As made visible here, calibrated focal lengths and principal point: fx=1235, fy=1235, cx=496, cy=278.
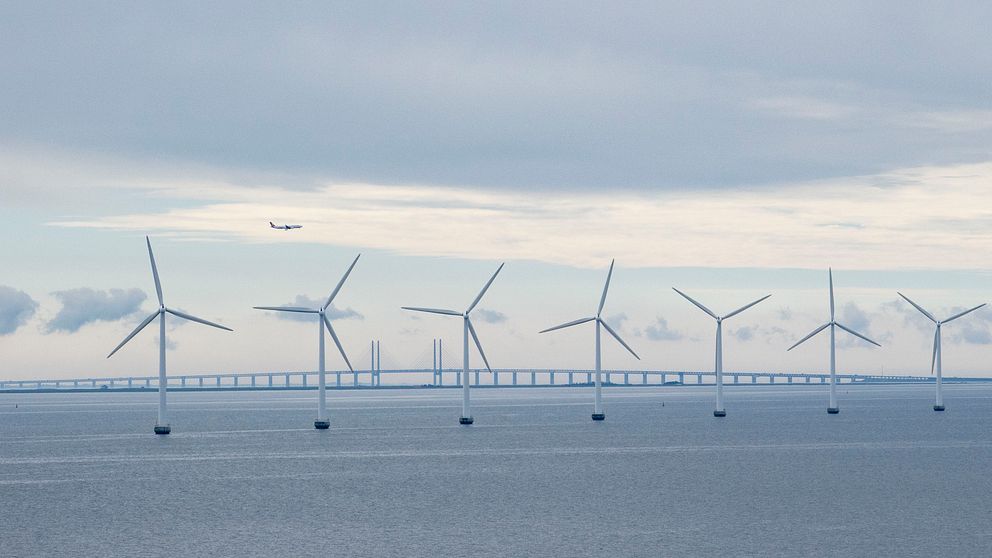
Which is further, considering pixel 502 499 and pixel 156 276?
pixel 156 276

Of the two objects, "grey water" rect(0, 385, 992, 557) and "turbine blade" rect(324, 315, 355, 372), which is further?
"turbine blade" rect(324, 315, 355, 372)

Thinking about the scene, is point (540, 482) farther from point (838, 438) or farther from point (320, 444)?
point (838, 438)

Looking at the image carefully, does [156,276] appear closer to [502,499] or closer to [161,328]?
[161,328]

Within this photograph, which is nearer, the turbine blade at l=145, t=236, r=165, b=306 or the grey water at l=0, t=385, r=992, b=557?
the grey water at l=0, t=385, r=992, b=557

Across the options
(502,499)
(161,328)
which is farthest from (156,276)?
(502,499)

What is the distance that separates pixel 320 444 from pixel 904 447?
7312cm

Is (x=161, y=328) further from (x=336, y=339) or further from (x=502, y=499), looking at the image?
(x=502, y=499)

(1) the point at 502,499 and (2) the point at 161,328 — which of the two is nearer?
(1) the point at 502,499

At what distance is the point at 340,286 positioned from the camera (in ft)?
564

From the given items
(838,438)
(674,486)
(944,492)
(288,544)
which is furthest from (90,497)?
(838,438)

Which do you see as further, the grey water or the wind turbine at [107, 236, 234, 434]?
the wind turbine at [107, 236, 234, 434]

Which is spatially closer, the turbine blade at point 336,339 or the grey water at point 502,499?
the grey water at point 502,499

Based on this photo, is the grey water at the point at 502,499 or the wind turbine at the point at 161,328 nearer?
the grey water at the point at 502,499

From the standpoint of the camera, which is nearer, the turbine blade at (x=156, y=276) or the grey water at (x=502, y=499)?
the grey water at (x=502, y=499)
